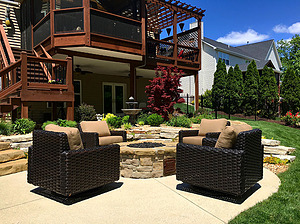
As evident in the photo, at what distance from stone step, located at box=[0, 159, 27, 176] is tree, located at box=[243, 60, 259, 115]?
591 inches

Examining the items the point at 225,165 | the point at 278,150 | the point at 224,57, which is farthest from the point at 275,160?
the point at 224,57

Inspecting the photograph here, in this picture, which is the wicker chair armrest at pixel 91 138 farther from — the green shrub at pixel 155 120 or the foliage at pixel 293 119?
the foliage at pixel 293 119

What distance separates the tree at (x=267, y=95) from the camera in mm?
15996

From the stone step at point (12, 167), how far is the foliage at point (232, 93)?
1476 centimetres

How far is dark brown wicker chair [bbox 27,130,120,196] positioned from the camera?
2914 mm

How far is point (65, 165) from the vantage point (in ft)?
9.48

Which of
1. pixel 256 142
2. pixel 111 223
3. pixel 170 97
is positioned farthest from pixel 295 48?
pixel 111 223

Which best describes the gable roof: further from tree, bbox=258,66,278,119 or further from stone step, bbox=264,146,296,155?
stone step, bbox=264,146,296,155

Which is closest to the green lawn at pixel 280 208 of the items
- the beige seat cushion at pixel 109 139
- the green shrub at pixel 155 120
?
the beige seat cushion at pixel 109 139

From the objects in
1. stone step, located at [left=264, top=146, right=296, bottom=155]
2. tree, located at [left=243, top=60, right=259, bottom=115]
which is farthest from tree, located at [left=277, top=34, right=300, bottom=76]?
stone step, located at [left=264, top=146, right=296, bottom=155]

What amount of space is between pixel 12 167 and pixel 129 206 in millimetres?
2864

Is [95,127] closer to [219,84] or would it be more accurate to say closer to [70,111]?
[70,111]

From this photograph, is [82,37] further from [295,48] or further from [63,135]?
[295,48]

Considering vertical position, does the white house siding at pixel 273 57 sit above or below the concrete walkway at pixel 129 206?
above
